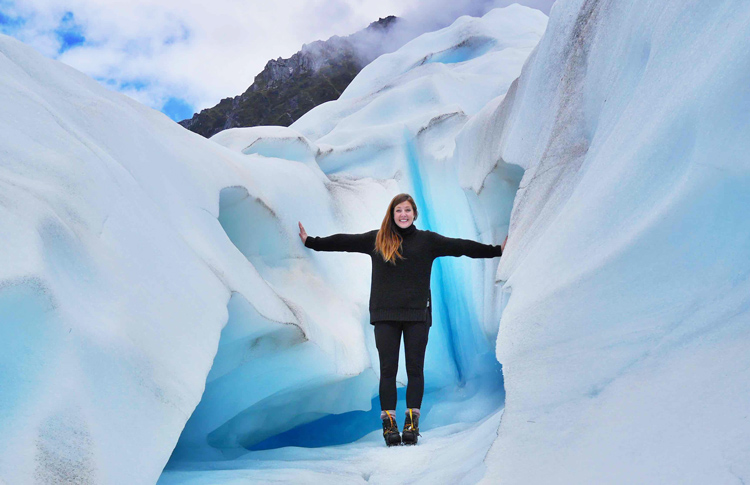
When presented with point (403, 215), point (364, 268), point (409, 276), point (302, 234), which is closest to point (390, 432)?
point (409, 276)

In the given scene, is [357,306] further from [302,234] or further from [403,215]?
[403,215]

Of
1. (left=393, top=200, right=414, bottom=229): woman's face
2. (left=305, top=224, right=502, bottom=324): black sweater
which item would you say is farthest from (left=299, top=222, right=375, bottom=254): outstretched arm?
(left=393, top=200, right=414, bottom=229): woman's face

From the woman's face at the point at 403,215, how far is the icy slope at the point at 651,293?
0.75 metres

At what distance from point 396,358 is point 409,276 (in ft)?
1.23

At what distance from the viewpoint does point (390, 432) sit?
102 inches

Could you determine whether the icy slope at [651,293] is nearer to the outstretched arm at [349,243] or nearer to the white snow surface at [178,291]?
the white snow surface at [178,291]

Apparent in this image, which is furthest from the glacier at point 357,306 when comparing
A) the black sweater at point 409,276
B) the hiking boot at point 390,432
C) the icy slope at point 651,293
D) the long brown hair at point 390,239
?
the long brown hair at point 390,239

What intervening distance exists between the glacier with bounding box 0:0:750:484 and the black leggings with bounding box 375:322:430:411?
0.82ft

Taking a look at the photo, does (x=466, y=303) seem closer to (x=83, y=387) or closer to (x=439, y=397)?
(x=439, y=397)

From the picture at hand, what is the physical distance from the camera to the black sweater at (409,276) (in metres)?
2.66

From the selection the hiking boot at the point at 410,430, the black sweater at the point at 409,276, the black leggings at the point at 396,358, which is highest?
the black sweater at the point at 409,276

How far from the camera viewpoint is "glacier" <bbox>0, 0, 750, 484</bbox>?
1.31 metres

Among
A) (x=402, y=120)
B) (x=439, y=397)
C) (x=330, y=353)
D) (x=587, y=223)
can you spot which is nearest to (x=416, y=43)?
(x=402, y=120)

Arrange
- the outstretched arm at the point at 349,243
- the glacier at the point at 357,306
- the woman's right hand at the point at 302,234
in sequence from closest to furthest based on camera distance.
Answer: the glacier at the point at 357,306 → the outstretched arm at the point at 349,243 → the woman's right hand at the point at 302,234
